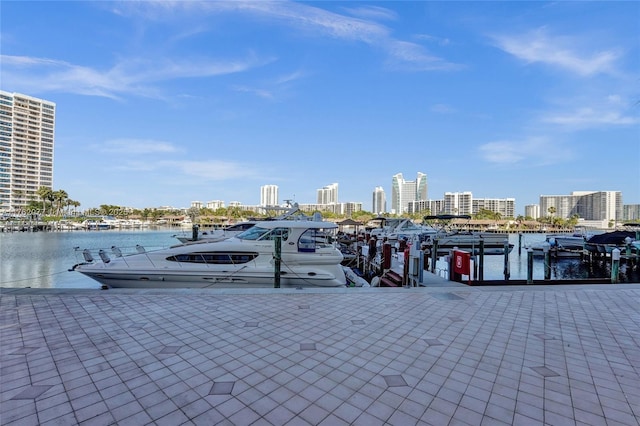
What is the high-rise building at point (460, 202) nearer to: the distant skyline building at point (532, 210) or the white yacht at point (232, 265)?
the distant skyline building at point (532, 210)

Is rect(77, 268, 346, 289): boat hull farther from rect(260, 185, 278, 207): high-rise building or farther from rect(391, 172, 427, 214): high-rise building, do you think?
rect(391, 172, 427, 214): high-rise building

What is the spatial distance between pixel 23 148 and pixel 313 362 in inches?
5249

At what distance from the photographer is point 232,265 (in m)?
10.5

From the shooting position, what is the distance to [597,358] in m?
3.55

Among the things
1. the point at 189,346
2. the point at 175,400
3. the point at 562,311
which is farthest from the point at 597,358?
the point at 189,346

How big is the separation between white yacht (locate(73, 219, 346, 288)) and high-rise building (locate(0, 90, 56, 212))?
109691 millimetres

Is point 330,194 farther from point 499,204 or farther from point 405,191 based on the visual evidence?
point 499,204

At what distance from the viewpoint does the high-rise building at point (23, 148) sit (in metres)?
89.8

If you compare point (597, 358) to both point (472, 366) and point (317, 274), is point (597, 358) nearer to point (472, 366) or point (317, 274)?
point (472, 366)

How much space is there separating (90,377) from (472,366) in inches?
158

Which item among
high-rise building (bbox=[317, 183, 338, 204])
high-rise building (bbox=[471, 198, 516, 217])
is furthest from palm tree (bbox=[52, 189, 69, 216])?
high-rise building (bbox=[471, 198, 516, 217])

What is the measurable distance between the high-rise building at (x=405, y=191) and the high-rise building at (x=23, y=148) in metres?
151

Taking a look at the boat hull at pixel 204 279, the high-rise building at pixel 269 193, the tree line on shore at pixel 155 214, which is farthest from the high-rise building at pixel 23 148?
the boat hull at pixel 204 279

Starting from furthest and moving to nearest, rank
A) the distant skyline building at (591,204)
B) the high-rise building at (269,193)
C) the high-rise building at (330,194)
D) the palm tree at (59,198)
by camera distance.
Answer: the high-rise building at (330,194)
the distant skyline building at (591,204)
the high-rise building at (269,193)
the palm tree at (59,198)
